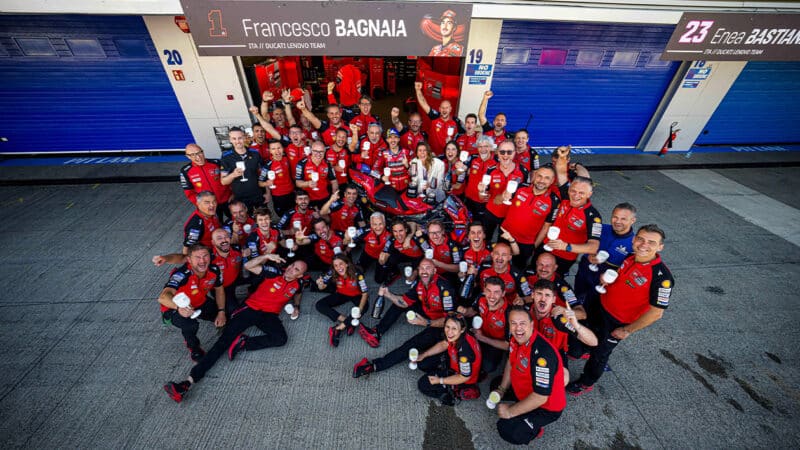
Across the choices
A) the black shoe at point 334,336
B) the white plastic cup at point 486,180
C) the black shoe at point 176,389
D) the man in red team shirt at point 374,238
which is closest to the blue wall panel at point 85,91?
the man in red team shirt at point 374,238

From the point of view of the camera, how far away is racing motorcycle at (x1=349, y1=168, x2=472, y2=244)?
17.0 feet

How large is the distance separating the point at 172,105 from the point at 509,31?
8570 millimetres

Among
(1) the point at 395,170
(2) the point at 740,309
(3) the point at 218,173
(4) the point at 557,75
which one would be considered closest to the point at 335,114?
(1) the point at 395,170

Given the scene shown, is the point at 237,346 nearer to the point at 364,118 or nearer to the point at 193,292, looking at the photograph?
the point at 193,292

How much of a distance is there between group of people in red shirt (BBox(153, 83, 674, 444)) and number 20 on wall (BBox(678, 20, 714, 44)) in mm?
3826

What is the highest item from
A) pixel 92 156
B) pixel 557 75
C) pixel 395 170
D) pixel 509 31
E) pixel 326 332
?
pixel 509 31

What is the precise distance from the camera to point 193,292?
391cm

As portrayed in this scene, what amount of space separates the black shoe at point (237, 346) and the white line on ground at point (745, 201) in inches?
398

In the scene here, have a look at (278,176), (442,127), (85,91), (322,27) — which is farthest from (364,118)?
(85,91)

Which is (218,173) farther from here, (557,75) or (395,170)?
(557,75)

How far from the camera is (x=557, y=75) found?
27.3 ft

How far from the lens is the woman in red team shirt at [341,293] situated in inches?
167

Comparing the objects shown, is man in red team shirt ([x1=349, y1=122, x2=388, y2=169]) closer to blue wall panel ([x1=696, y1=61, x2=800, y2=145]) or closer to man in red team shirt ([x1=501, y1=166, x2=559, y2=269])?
man in red team shirt ([x1=501, y1=166, x2=559, y2=269])

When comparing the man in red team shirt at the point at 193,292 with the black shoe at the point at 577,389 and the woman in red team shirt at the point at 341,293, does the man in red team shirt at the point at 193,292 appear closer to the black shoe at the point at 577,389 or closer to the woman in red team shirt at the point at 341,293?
the woman in red team shirt at the point at 341,293
